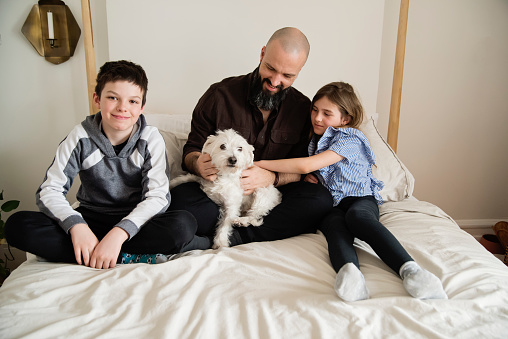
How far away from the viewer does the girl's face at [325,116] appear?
1842 mm

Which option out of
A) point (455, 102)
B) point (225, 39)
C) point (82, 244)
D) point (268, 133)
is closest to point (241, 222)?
Answer: point (268, 133)

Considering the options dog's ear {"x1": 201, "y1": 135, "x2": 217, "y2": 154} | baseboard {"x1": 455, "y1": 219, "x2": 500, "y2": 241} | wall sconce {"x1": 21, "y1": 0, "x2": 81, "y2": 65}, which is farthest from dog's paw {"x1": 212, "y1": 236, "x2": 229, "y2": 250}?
baseboard {"x1": 455, "y1": 219, "x2": 500, "y2": 241}

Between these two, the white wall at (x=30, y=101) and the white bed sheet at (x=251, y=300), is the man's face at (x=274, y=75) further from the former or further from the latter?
the white wall at (x=30, y=101)

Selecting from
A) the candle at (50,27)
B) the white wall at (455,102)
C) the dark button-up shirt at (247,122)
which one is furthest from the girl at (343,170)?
the candle at (50,27)

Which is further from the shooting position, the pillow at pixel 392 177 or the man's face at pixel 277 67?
the pillow at pixel 392 177

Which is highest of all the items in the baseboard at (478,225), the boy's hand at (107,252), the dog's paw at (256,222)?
the boy's hand at (107,252)

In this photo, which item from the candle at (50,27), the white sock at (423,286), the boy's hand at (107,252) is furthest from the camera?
the candle at (50,27)

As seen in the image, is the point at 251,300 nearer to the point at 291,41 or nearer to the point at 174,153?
the point at 174,153

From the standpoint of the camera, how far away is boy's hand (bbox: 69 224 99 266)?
130 cm

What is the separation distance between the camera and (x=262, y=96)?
1909 mm

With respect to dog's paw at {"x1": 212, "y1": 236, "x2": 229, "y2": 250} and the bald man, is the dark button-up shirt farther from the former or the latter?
dog's paw at {"x1": 212, "y1": 236, "x2": 229, "y2": 250}

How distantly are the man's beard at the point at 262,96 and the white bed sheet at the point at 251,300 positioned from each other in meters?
0.87

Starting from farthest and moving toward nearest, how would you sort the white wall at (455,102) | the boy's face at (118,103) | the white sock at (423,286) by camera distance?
1. the white wall at (455,102)
2. the boy's face at (118,103)
3. the white sock at (423,286)

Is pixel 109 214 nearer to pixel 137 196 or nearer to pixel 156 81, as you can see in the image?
pixel 137 196
